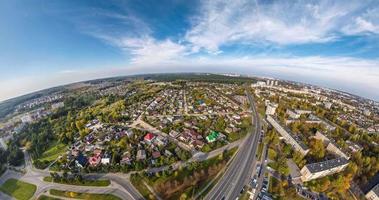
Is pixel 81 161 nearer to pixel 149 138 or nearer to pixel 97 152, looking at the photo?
pixel 97 152

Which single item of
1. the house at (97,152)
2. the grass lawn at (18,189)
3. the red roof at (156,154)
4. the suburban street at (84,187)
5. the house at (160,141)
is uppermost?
the house at (160,141)

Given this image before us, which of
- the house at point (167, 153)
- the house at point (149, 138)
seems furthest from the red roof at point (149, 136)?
the house at point (167, 153)

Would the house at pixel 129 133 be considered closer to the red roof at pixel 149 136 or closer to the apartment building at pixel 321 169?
the red roof at pixel 149 136

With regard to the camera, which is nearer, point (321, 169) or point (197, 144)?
point (321, 169)

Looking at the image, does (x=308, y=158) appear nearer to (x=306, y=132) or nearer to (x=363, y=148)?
(x=306, y=132)

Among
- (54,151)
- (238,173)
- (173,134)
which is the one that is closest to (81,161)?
(54,151)

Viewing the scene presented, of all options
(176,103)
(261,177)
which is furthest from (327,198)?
(176,103)
